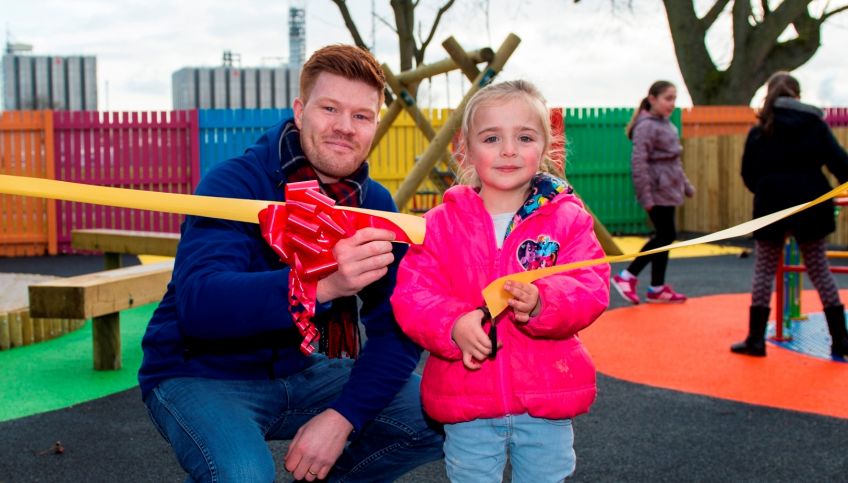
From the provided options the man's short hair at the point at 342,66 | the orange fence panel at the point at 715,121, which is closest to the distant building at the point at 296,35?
the orange fence panel at the point at 715,121

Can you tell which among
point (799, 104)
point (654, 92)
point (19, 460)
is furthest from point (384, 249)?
point (654, 92)

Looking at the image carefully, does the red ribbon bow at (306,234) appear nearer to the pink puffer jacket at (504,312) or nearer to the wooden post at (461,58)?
the pink puffer jacket at (504,312)

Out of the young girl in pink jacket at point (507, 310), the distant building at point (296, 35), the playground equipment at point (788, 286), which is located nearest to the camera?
the young girl in pink jacket at point (507, 310)

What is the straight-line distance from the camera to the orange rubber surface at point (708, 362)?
176 inches

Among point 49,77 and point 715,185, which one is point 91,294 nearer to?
point 715,185

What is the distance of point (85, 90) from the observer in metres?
121

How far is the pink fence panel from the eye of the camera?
42.0 ft

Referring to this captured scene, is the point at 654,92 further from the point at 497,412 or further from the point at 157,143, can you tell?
the point at 157,143

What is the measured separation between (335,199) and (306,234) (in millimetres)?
682

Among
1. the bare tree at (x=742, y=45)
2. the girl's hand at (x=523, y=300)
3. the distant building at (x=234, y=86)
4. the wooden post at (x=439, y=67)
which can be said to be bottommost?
the girl's hand at (x=523, y=300)

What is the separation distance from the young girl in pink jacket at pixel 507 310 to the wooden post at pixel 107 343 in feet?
10.9

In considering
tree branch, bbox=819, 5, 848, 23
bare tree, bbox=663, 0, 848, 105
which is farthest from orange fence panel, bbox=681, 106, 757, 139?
tree branch, bbox=819, 5, 848, 23

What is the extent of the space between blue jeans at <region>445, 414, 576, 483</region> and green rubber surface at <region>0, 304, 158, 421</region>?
9.62 ft

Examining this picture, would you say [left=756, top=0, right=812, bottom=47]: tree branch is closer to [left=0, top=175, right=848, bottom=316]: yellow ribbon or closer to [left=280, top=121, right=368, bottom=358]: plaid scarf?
[left=280, top=121, right=368, bottom=358]: plaid scarf
